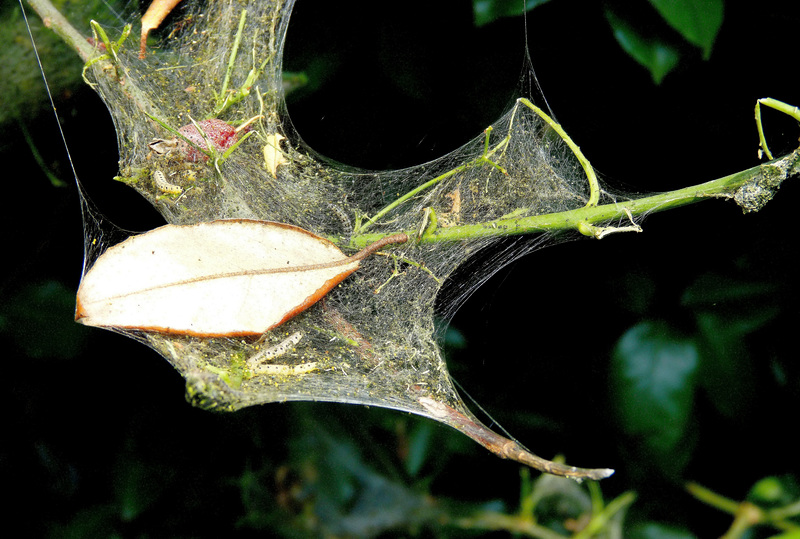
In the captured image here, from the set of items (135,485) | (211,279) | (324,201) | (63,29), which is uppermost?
(63,29)

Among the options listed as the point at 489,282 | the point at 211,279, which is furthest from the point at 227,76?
the point at 489,282

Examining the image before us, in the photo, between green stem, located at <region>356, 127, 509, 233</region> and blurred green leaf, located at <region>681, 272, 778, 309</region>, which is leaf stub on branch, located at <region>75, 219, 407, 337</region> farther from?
blurred green leaf, located at <region>681, 272, 778, 309</region>

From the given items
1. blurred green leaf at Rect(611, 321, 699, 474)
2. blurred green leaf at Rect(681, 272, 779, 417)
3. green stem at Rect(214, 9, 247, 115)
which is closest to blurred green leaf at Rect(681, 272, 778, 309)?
blurred green leaf at Rect(681, 272, 779, 417)

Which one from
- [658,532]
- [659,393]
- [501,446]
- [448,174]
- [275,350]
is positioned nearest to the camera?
[501,446]

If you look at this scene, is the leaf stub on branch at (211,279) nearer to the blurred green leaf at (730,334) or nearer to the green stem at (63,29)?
the green stem at (63,29)

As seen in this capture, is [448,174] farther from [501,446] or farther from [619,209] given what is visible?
[501,446]

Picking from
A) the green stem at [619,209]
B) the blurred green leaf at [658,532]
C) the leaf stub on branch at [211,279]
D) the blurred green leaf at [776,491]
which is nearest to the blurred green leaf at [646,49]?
the green stem at [619,209]
